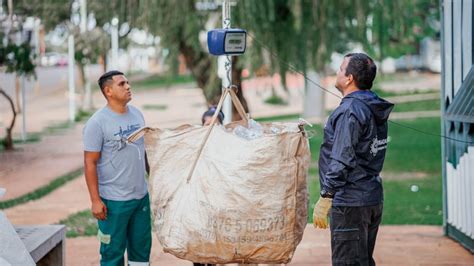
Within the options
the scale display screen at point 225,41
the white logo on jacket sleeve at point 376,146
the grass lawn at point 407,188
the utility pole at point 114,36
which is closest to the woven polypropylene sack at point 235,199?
the white logo on jacket sleeve at point 376,146

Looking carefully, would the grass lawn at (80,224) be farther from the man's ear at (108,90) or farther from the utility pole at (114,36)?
the man's ear at (108,90)

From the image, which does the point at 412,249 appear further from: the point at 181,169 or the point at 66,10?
the point at 66,10

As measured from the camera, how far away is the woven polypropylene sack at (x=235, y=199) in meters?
5.07

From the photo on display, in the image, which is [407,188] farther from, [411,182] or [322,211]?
[322,211]

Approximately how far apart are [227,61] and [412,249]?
3292 mm

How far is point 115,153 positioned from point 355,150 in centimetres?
179

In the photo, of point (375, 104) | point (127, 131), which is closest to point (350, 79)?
point (375, 104)

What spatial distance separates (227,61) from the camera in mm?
6922

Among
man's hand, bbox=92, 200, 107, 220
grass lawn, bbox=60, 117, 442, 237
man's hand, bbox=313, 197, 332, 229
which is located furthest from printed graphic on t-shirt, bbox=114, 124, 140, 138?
man's hand, bbox=313, 197, 332, 229

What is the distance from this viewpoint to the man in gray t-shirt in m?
6.09

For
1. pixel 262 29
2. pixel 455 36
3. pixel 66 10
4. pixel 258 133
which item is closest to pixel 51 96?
pixel 66 10

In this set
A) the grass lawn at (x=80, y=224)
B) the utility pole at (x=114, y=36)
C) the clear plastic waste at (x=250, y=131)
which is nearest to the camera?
the clear plastic waste at (x=250, y=131)

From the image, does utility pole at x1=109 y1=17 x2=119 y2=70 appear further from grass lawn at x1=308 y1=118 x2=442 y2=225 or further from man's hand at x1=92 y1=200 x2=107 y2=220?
man's hand at x1=92 y1=200 x2=107 y2=220

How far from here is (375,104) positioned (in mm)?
5309
